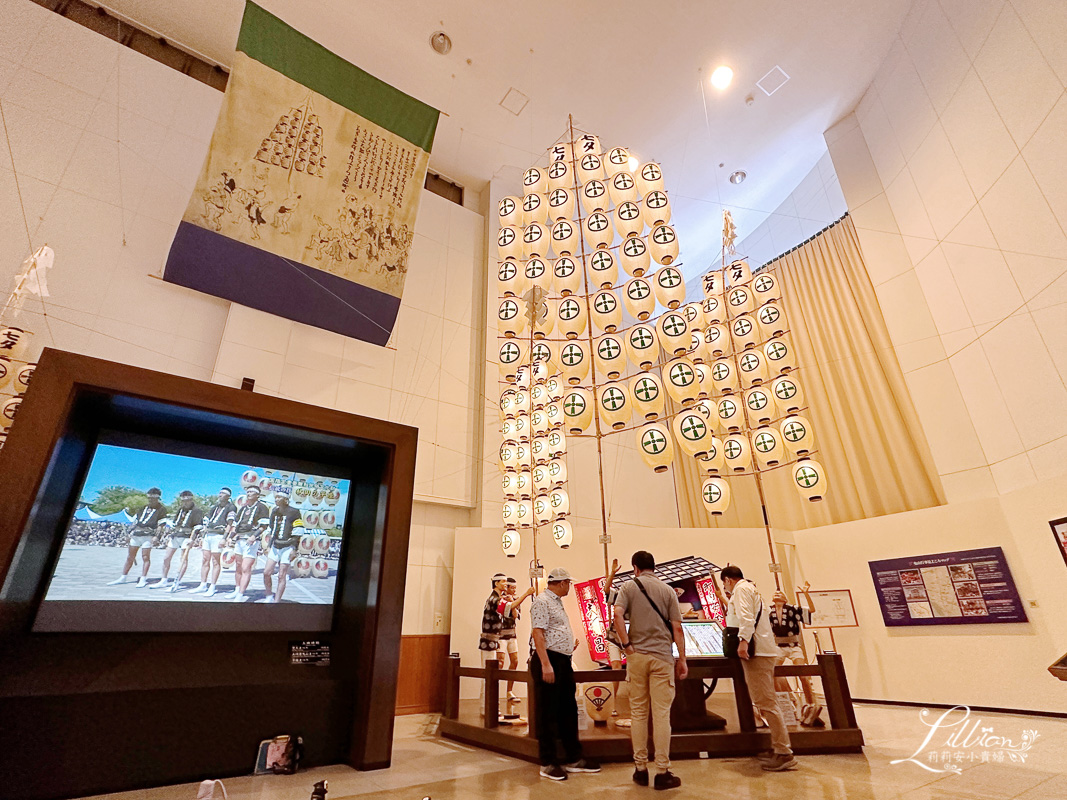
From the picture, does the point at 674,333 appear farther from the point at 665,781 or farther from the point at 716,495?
the point at 665,781

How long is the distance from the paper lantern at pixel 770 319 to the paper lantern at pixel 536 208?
309 centimetres

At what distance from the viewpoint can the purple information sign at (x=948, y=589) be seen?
17.6ft

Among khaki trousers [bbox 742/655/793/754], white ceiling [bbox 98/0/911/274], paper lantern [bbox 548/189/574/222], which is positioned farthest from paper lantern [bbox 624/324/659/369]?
white ceiling [bbox 98/0/911/274]

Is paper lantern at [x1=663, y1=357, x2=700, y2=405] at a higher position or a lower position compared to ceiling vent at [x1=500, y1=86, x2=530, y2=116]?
lower

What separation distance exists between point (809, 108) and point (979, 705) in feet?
28.3

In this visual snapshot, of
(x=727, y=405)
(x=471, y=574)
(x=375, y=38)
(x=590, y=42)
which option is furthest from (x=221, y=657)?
(x=590, y=42)

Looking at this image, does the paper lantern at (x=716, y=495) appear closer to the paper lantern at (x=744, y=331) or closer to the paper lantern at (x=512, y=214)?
the paper lantern at (x=744, y=331)

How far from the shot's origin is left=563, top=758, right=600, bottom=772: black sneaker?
10.8 feet

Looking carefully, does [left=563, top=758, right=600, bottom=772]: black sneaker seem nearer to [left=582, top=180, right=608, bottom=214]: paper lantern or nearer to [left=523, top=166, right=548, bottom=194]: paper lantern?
[left=582, top=180, right=608, bottom=214]: paper lantern

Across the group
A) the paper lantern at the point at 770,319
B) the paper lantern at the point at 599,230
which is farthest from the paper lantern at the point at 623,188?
the paper lantern at the point at 770,319

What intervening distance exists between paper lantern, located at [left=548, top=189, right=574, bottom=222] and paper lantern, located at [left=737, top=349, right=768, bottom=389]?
289cm

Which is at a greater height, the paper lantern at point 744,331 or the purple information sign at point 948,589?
the paper lantern at point 744,331

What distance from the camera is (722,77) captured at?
27.4 ft

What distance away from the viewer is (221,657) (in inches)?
137
